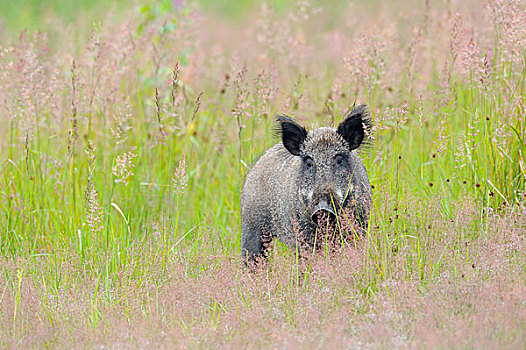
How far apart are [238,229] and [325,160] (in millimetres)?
1644

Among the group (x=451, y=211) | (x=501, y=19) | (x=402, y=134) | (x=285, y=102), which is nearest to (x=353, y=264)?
(x=451, y=211)

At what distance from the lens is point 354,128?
18.1 ft

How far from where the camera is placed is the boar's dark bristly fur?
208 inches

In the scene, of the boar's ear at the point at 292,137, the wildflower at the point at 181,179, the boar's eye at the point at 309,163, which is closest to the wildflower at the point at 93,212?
the wildflower at the point at 181,179

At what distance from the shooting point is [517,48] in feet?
20.5

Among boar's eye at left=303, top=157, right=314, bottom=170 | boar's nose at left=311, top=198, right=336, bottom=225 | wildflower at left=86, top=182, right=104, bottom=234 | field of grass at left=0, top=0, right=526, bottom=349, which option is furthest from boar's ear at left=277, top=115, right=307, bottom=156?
wildflower at left=86, top=182, right=104, bottom=234

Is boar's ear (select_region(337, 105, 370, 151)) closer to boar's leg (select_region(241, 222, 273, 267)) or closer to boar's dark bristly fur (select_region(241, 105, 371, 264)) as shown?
boar's dark bristly fur (select_region(241, 105, 371, 264))

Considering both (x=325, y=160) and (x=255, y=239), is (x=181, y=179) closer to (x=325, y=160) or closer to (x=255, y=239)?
(x=255, y=239)

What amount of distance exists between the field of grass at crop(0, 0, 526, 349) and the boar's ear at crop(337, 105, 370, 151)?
182 millimetres

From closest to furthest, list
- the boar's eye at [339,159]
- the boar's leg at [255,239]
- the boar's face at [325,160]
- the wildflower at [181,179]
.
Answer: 1. the boar's face at [325,160]
2. the boar's eye at [339,159]
3. the wildflower at [181,179]
4. the boar's leg at [255,239]

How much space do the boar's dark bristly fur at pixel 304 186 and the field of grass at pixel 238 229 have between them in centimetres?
17

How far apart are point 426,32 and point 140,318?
485cm

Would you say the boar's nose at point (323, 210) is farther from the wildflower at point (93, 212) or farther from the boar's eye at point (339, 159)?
the wildflower at point (93, 212)

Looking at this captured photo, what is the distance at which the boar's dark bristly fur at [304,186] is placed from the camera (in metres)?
5.29
